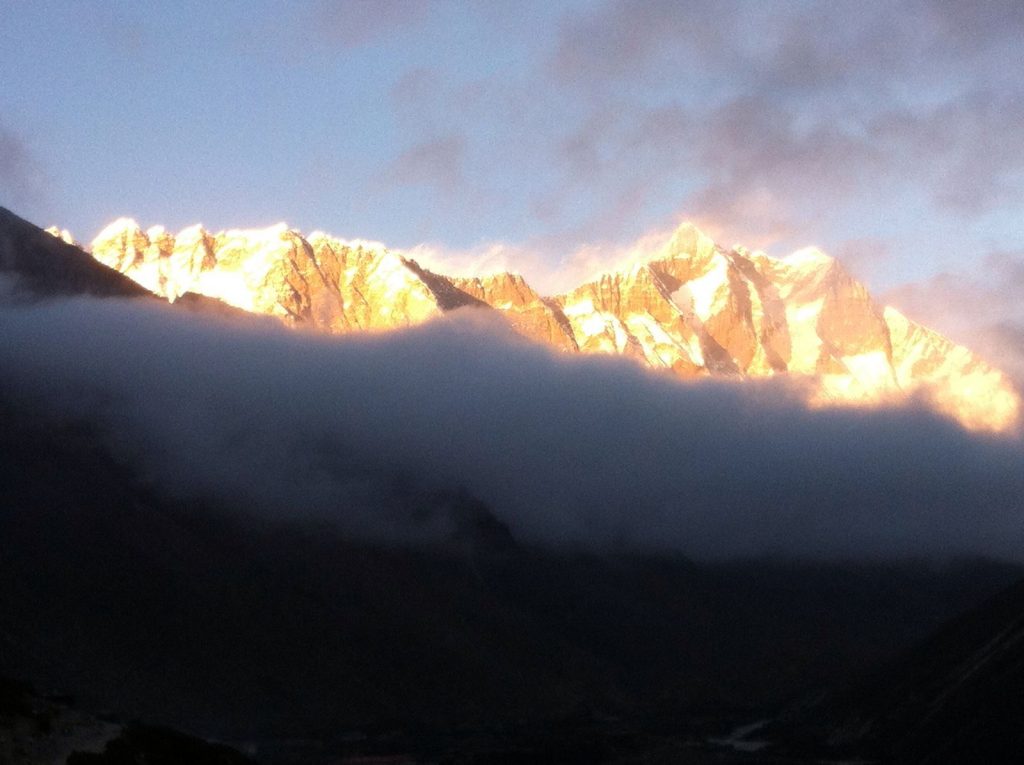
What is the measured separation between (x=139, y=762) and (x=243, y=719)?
11146 cm

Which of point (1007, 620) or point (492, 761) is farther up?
point (1007, 620)

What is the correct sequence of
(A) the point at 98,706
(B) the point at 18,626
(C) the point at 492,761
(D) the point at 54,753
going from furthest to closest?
(B) the point at 18,626
(C) the point at 492,761
(A) the point at 98,706
(D) the point at 54,753

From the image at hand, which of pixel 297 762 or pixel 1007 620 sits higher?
pixel 1007 620

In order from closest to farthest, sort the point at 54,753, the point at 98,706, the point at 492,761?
the point at 54,753 < the point at 98,706 < the point at 492,761

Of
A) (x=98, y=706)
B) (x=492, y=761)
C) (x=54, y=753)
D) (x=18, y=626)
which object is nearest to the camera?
(x=54, y=753)

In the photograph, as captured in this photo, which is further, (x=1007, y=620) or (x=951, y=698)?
(x=1007, y=620)

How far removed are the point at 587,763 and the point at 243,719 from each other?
1536 inches

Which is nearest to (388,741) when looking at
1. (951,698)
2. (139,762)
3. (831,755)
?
(831,755)

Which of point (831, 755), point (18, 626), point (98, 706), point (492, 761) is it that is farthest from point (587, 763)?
point (18, 626)

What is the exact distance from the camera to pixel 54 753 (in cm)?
8562

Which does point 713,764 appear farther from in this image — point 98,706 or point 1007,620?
point 98,706

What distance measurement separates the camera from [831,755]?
181 metres

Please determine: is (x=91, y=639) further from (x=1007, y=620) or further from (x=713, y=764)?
(x=1007, y=620)

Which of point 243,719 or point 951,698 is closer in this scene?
point 951,698
